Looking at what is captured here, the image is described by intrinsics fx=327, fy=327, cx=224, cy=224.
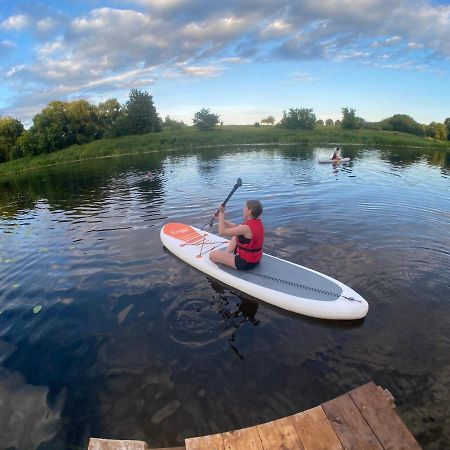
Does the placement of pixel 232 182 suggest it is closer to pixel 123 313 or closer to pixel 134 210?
pixel 134 210

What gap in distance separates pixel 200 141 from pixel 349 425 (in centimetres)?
6540

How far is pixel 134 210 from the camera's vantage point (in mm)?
17062

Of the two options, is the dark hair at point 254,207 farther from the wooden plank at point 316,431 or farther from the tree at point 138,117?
the tree at point 138,117

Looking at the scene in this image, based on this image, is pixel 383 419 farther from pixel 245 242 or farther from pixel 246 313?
pixel 245 242

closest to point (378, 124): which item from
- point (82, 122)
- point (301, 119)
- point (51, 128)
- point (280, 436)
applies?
point (301, 119)

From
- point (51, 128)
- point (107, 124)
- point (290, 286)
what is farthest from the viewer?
point (107, 124)

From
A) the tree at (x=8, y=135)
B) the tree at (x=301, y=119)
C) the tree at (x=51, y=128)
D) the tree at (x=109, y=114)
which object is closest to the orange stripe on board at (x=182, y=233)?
the tree at (x=51, y=128)

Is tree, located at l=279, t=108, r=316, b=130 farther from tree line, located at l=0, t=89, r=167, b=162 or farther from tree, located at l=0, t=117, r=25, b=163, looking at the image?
tree, located at l=0, t=117, r=25, b=163

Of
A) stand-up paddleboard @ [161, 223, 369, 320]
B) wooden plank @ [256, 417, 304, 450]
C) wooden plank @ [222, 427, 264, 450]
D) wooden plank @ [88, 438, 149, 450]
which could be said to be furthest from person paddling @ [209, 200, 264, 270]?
wooden plank @ [88, 438, 149, 450]

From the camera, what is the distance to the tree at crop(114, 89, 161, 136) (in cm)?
7019

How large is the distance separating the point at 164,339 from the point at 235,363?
163cm

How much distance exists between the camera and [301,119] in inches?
3125

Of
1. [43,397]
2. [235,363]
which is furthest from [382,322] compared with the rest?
[43,397]

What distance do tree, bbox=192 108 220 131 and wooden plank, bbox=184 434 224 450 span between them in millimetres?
79480
